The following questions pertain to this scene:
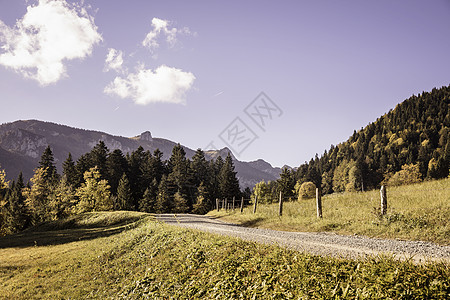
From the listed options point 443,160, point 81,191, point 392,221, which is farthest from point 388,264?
point 443,160

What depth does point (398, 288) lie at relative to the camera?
12.9 ft

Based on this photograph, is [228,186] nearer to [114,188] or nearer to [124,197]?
[124,197]

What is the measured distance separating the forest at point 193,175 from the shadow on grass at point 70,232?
11190 millimetres

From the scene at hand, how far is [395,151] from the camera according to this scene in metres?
106

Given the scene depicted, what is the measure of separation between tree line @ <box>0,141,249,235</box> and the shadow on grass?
12313 millimetres

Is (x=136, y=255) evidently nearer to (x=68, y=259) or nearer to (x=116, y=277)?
(x=116, y=277)

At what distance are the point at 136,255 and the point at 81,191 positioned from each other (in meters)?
41.3

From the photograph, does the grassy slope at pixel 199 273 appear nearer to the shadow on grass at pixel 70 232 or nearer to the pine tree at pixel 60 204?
the shadow on grass at pixel 70 232

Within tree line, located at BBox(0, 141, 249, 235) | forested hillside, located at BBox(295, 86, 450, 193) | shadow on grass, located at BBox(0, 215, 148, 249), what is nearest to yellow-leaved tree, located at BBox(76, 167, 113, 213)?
tree line, located at BBox(0, 141, 249, 235)

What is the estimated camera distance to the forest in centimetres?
4812

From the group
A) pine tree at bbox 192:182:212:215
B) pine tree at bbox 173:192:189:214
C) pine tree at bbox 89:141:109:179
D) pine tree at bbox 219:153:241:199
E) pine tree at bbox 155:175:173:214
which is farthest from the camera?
pine tree at bbox 89:141:109:179

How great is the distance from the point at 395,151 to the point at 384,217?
378 feet

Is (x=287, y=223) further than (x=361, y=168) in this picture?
No

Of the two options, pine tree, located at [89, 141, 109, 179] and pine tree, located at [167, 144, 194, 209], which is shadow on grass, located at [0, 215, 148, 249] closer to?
pine tree, located at [167, 144, 194, 209]
